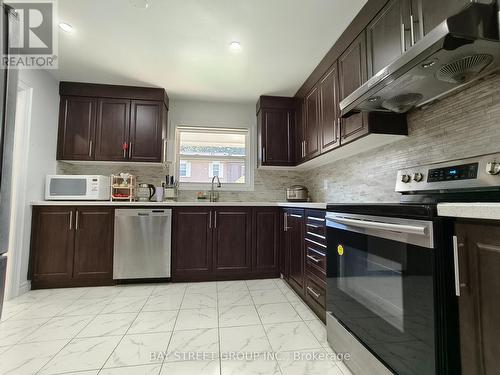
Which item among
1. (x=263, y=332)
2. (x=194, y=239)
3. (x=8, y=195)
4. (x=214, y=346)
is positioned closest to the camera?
(x=8, y=195)

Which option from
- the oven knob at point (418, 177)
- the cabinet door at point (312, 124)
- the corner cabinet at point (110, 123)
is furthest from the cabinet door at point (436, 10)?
the corner cabinet at point (110, 123)

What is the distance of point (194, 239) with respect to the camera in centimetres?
302

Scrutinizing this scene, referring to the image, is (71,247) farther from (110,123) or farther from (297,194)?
(297,194)

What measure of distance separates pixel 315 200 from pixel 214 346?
2329 millimetres

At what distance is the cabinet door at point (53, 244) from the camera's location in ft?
8.92

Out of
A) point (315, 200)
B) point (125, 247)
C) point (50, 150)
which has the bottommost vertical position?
point (125, 247)

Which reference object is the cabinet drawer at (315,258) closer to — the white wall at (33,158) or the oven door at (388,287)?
the oven door at (388,287)

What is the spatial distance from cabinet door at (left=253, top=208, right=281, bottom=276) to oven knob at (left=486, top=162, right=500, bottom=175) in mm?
2258

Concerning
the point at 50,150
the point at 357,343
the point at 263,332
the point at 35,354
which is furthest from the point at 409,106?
the point at 50,150

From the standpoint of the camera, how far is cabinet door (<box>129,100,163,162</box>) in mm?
3264

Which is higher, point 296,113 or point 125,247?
point 296,113

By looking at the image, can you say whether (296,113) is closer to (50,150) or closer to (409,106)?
(409,106)

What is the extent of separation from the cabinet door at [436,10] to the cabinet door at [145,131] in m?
2.92

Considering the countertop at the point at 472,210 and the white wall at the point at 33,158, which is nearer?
Answer: the countertop at the point at 472,210
